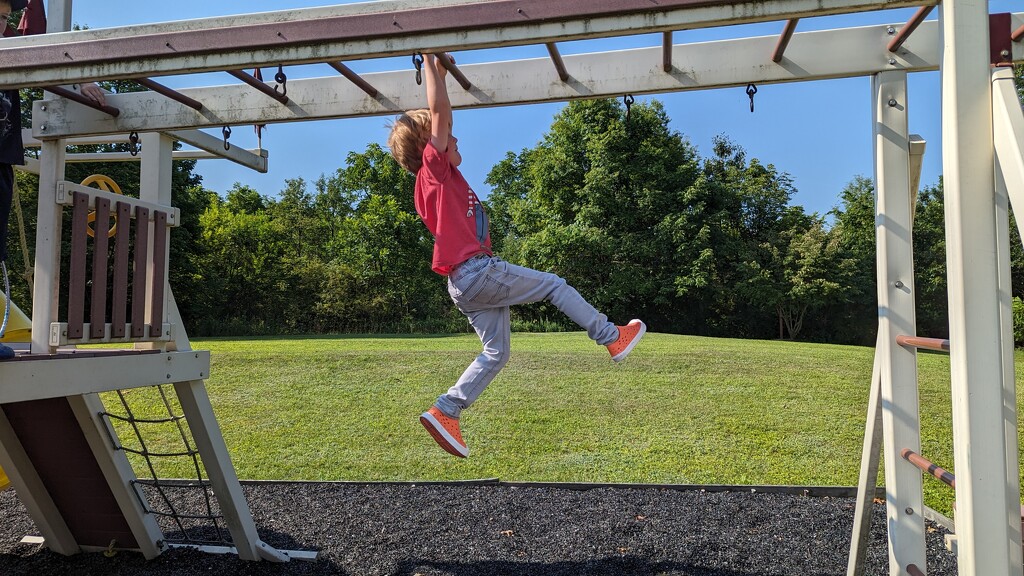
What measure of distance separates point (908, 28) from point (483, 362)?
196 centimetres

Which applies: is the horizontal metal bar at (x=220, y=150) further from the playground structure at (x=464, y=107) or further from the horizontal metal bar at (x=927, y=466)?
the horizontal metal bar at (x=927, y=466)

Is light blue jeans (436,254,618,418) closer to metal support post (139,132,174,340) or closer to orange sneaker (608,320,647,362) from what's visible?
orange sneaker (608,320,647,362)

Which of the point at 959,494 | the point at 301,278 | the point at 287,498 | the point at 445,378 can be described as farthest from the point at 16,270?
the point at 959,494

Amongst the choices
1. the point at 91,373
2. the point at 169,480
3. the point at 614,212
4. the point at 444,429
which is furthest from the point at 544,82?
the point at 614,212

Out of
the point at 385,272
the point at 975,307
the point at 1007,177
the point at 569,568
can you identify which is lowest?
the point at 569,568

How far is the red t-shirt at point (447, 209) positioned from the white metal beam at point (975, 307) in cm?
155

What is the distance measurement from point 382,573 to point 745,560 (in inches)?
72.8

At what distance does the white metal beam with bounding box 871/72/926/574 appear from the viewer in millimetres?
2637

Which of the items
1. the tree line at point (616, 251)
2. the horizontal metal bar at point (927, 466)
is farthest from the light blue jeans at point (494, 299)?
the tree line at point (616, 251)

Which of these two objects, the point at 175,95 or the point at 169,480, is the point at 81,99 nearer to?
the point at 175,95

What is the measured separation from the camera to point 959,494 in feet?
5.81

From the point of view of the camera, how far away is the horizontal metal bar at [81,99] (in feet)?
9.65

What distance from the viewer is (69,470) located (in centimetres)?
376

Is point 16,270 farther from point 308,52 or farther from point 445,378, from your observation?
point 308,52
